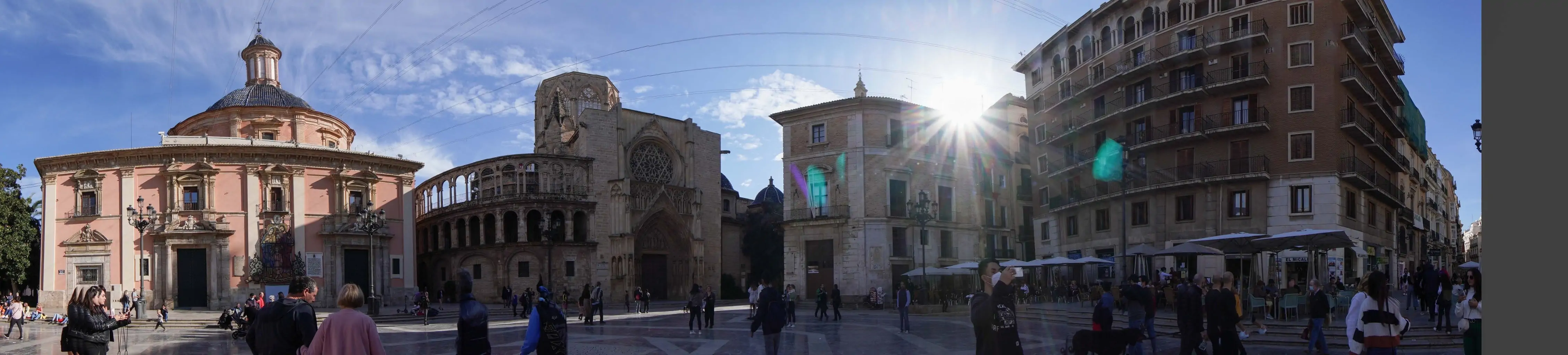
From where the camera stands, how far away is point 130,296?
107 feet

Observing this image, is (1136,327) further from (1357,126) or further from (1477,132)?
(1357,126)

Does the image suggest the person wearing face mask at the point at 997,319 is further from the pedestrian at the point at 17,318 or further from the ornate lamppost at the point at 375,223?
the ornate lamppost at the point at 375,223

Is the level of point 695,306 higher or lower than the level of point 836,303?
higher

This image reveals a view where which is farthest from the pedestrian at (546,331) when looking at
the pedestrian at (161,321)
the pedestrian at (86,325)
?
the pedestrian at (161,321)

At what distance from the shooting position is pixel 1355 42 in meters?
29.9

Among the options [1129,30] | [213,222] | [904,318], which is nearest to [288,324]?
[904,318]

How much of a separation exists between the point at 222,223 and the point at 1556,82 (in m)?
39.8

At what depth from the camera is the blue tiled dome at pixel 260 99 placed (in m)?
41.5

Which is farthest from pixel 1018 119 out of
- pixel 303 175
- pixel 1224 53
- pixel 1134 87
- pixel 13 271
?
pixel 13 271

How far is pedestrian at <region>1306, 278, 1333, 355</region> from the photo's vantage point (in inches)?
470

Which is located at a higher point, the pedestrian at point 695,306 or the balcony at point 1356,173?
the balcony at point 1356,173

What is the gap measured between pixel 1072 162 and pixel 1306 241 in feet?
65.8

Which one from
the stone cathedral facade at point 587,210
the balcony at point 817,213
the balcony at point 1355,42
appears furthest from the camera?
the stone cathedral facade at point 587,210

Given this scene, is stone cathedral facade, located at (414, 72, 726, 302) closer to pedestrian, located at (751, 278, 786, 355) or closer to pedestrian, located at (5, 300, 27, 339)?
pedestrian, located at (5, 300, 27, 339)
